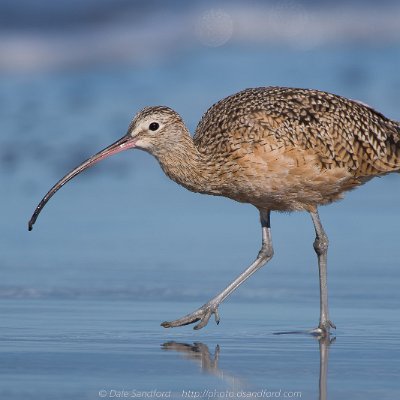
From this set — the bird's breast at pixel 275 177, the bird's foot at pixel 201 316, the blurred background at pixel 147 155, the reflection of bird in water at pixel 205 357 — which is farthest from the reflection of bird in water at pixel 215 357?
the blurred background at pixel 147 155

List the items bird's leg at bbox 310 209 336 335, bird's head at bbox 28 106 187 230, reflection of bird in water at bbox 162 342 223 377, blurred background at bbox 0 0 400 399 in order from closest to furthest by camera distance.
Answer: reflection of bird in water at bbox 162 342 223 377 < blurred background at bbox 0 0 400 399 < bird's leg at bbox 310 209 336 335 < bird's head at bbox 28 106 187 230

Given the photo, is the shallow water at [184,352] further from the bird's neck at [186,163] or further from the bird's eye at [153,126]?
the bird's eye at [153,126]

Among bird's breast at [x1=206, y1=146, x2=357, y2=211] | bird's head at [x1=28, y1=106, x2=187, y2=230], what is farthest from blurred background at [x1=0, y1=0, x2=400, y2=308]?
bird's head at [x1=28, y1=106, x2=187, y2=230]

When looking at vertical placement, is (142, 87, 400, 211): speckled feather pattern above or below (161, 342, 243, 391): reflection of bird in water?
above

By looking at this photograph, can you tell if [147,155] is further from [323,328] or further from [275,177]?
[323,328]

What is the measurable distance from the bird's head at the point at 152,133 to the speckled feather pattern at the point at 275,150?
16 millimetres

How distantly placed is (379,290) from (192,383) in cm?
315

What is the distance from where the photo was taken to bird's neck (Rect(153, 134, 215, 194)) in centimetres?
934

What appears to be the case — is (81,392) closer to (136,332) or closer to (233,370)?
(233,370)

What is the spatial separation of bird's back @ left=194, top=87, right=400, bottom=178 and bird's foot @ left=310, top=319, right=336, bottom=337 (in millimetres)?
1293

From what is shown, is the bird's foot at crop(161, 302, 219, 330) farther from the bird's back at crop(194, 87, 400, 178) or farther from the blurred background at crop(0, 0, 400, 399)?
the bird's back at crop(194, 87, 400, 178)

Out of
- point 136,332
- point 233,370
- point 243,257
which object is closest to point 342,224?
point 243,257

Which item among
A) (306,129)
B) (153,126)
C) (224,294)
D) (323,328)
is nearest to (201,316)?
(224,294)

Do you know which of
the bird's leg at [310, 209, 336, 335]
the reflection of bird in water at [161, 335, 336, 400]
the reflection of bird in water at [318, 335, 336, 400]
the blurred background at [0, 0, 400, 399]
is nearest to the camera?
the reflection of bird in water at [318, 335, 336, 400]
